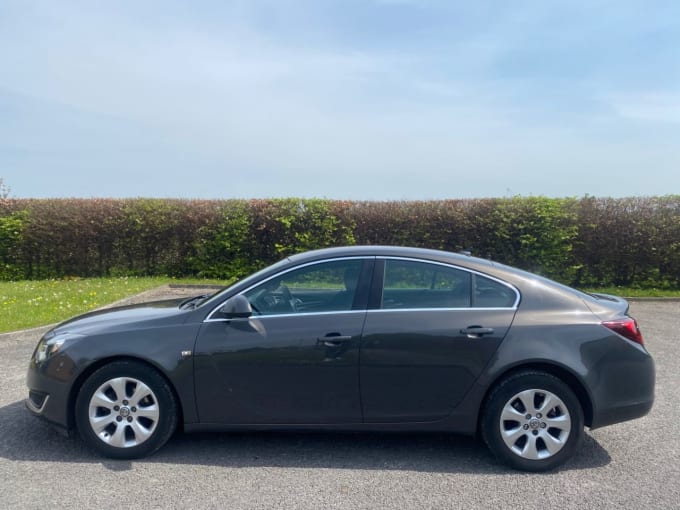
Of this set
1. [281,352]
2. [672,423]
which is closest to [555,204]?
[672,423]

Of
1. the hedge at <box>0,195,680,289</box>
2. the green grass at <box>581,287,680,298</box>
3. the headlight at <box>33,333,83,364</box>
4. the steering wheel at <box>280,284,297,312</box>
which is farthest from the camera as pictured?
the hedge at <box>0,195,680,289</box>

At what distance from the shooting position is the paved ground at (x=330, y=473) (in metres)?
3.70

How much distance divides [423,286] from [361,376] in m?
0.88

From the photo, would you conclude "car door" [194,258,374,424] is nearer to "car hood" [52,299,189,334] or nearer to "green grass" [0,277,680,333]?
"car hood" [52,299,189,334]

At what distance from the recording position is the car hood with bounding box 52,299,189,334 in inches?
175

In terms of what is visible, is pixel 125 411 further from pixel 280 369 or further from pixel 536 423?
pixel 536 423

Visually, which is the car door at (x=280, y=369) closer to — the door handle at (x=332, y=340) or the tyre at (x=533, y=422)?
the door handle at (x=332, y=340)

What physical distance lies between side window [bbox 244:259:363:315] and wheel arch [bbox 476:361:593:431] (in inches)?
47.3

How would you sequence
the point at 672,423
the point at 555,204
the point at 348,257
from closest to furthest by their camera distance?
the point at 348,257
the point at 672,423
the point at 555,204

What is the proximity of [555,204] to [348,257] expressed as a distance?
10.4 metres

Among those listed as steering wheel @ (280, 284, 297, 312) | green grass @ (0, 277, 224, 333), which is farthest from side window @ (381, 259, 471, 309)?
green grass @ (0, 277, 224, 333)

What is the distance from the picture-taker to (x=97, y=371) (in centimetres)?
430

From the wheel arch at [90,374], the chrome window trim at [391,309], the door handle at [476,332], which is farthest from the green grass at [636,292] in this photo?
the wheel arch at [90,374]

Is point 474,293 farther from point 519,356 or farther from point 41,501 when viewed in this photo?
point 41,501
